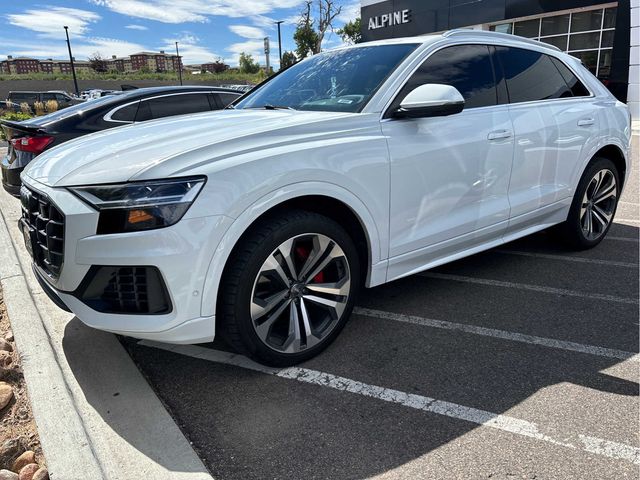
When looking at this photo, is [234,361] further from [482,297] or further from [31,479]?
[482,297]

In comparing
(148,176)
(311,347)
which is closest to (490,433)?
(311,347)

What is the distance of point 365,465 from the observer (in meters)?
2.17

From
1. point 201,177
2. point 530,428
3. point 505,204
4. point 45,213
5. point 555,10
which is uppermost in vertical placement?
point 555,10

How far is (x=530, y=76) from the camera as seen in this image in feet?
13.5

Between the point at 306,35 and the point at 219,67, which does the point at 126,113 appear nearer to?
the point at 306,35

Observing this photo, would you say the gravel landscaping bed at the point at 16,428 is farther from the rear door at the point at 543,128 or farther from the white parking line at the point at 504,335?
the rear door at the point at 543,128

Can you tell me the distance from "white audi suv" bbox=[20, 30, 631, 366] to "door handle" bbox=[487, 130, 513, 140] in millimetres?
11

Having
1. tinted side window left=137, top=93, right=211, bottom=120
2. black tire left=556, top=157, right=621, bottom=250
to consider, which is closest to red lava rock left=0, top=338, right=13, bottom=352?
tinted side window left=137, top=93, right=211, bottom=120

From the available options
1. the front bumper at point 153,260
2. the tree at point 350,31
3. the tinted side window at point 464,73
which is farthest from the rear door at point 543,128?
the tree at point 350,31

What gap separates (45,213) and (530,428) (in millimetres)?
2540

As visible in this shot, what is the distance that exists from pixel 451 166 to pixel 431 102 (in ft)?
1.72

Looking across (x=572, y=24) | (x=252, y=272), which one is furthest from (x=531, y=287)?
(x=572, y=24)

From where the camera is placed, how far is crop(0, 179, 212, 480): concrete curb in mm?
2137

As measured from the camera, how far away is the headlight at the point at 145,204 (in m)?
2.28
